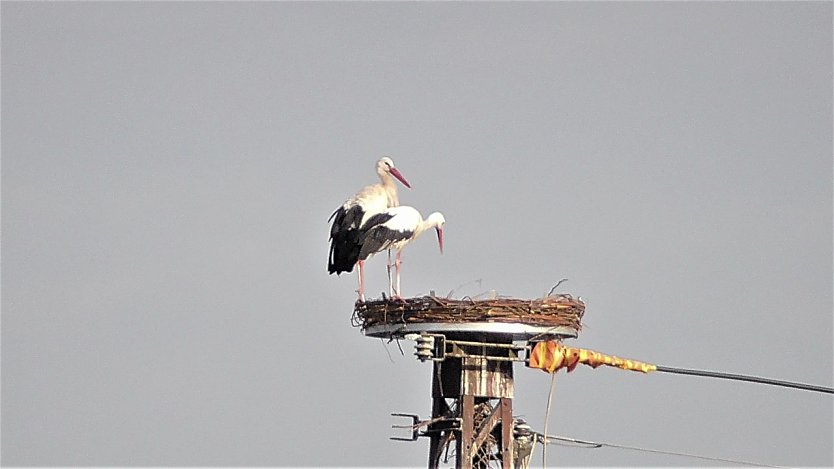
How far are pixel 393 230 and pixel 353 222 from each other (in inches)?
14.7

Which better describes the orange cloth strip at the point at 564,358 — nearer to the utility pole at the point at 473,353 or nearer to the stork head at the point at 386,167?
the utility pole at the point at 473,353

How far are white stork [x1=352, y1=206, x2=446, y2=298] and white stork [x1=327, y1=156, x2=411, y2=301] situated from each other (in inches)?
2.8

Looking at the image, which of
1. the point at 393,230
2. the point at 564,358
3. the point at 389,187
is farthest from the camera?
the point at 389,187

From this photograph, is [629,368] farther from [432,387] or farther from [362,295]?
[362,295]

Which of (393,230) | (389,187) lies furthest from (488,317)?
(389,187)

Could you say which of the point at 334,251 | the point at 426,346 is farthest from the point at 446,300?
the point at 334,251

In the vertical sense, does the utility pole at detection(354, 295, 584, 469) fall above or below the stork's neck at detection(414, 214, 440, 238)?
below

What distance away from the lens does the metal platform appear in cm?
1116

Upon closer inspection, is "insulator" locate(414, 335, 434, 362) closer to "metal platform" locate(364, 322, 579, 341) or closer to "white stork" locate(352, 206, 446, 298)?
"metal platform" locate(364, 322, 579, 341)

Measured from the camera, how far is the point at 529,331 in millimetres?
11211

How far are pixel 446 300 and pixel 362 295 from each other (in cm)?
167

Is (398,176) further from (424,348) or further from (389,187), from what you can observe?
(424,348)

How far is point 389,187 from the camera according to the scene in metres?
14.2

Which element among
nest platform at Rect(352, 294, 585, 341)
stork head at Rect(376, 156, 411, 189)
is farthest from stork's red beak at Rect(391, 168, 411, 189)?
nest platform at Rect(352, 294, 585, 341)
